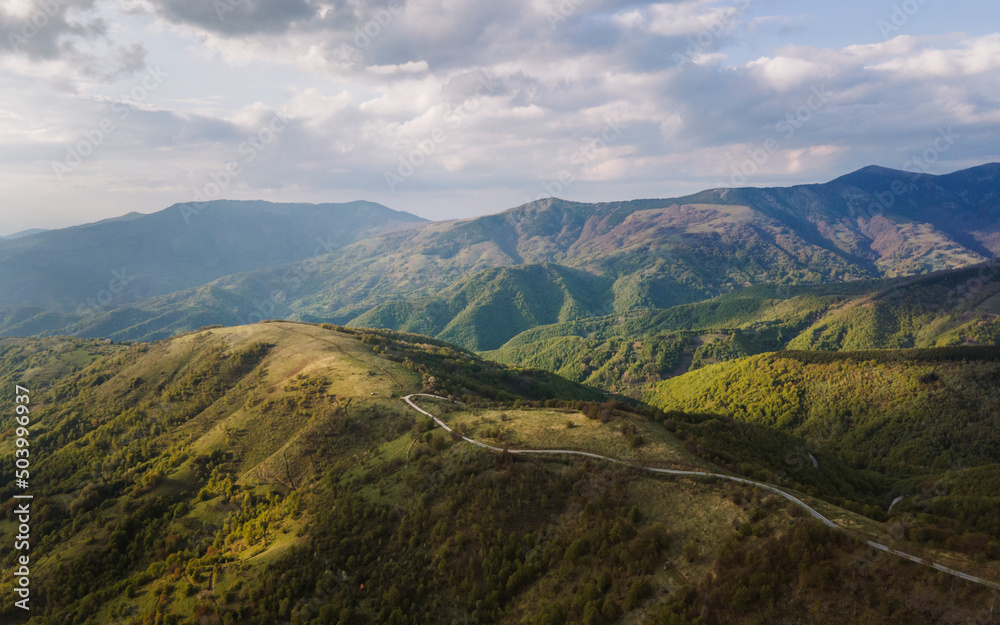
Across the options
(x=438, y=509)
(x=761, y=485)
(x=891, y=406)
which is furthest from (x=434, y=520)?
(x=891, y=406)

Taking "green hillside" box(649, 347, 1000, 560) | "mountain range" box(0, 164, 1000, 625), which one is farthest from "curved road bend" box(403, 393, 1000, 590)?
"green hillside" box(649, 347, 1000, 560)

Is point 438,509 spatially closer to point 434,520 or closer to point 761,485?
point 434,520

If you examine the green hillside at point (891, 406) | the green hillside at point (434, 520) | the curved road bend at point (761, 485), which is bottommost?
the green hillside at point (891, 406)

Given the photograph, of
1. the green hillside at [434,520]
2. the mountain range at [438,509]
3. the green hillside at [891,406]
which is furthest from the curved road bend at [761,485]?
the green hillside at [891,406]

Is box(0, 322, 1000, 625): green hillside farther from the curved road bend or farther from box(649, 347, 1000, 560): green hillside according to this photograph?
box(649, 347, 1000, 560): green hillside

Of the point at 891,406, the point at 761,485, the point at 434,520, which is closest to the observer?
the point at 761,485

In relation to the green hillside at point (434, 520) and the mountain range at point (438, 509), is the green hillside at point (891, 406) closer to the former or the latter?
the mountain range at point (438, 509)

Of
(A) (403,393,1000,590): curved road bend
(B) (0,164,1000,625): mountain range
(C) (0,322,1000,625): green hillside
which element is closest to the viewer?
(A) (403,393,1000,590): curved road bend

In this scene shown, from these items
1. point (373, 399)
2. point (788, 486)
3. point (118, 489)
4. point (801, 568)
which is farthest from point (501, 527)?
point (118, 489)
